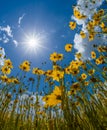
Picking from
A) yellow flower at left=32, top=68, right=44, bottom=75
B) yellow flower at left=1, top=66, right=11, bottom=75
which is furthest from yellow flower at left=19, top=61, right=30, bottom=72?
yellow flower at left=1, top=66, right=11, bottom=75

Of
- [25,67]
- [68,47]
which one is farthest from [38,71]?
[68,47]

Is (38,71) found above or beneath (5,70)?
beneath

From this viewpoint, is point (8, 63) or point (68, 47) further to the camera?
point (8, 63)

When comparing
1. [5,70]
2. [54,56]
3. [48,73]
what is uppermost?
[5,70]

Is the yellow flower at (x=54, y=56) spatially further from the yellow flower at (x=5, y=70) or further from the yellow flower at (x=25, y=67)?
the yellow flower at (x=5, y=70)

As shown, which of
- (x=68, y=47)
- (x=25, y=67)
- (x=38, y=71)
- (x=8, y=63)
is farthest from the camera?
(x=8, y=63)

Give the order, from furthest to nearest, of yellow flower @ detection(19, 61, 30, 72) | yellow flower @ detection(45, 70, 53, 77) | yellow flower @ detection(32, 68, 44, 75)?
yellow flower @ detection(19, 61, 30, 72), yellow flower @ detection(32, 68, 44, 75), yellow flower @ detection(45, 70, 53, 77)

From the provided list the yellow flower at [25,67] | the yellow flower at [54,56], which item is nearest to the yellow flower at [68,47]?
the yellow flower at [54,56]

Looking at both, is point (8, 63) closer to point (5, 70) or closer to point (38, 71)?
point (5, 70)

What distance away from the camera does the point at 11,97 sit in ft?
15.2

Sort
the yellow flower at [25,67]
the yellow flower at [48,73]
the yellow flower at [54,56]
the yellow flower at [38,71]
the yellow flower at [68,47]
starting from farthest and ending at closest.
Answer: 1. the yellow flower at [25,67]
2. the yellow flower at [68,47]
3. the yellow flower at [38,71]
4. the yellow flower at [54,56]
5. the yellow flower at [48,73]

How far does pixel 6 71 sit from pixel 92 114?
396 cm

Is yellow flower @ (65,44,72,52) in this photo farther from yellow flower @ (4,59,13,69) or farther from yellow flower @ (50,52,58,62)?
yellow flower @ (4,59,13,69)

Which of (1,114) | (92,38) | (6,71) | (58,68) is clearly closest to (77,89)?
(58,68)
